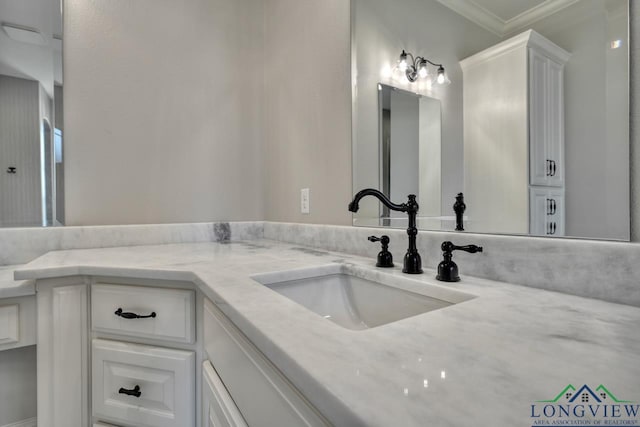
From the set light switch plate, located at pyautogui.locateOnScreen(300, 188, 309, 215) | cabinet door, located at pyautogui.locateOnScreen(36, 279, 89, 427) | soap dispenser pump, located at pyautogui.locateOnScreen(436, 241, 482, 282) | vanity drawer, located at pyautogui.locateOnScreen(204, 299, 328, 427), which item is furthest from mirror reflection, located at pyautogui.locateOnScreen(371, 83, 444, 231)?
cabinet door, located at pyautogui.locateOnScreen(36, 279, 89, 427)

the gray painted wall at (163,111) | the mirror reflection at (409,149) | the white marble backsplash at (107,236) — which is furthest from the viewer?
the gray painted wall at (163,111)

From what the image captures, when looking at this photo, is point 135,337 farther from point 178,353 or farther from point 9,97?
point 9,97

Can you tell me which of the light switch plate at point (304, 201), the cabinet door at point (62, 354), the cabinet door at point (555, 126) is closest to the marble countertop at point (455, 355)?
the cabinet door at point (555, 126)

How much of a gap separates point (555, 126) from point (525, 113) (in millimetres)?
76

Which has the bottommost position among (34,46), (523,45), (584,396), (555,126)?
(584,396)

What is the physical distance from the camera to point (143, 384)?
87 cm

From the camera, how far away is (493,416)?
0.24 meters

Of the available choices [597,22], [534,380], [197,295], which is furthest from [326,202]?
[534,380]

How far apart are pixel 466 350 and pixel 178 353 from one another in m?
0.75

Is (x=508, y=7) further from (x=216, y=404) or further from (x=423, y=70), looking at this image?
(x=216, y=404)

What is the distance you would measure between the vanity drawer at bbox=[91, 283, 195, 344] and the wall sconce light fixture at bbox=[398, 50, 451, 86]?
0.95 metres

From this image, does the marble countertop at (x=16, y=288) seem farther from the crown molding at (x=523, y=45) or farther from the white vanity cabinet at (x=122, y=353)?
the crown molding at (x=523, y=45)

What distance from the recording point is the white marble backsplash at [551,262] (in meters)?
0.56

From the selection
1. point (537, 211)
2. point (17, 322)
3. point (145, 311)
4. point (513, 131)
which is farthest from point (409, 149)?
point (17, 322)
